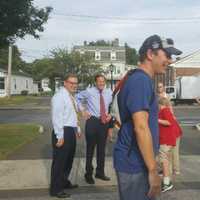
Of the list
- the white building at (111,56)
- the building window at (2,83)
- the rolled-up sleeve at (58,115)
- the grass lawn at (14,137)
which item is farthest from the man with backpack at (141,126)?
the white building at (111,56)

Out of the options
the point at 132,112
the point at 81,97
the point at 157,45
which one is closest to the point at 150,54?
the point at 157,45

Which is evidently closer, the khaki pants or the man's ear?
the man's ear

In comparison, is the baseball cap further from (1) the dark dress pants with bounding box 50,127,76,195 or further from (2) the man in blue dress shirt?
(2) the man in blue dress shirt

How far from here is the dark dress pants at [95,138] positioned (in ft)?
29.7

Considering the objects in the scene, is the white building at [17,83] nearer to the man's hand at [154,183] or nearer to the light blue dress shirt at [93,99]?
the light blue dress shirt at [93,99]

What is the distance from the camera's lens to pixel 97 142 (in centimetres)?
916

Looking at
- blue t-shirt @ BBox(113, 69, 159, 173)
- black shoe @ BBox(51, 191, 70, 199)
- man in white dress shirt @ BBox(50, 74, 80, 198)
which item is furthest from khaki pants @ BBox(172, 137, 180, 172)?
blue t-shirt @ BBox(113, 69, 159, 173)

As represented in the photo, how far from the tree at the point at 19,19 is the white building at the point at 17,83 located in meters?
53.8

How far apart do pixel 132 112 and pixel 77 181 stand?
542 cm

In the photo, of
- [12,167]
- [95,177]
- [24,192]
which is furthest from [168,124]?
[12,167]

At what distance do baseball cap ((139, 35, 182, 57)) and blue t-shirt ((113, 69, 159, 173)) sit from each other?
182 mm

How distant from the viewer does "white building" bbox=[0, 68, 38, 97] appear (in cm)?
7019

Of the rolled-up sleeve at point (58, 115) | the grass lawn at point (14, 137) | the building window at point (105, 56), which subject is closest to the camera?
the rolled-up sleeve at point (58, 115)

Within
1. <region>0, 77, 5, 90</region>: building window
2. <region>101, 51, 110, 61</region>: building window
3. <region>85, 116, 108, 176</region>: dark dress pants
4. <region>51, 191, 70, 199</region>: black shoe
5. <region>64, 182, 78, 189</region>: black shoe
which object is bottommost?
<region>51, 191, 70, 199</region>: black shoe
